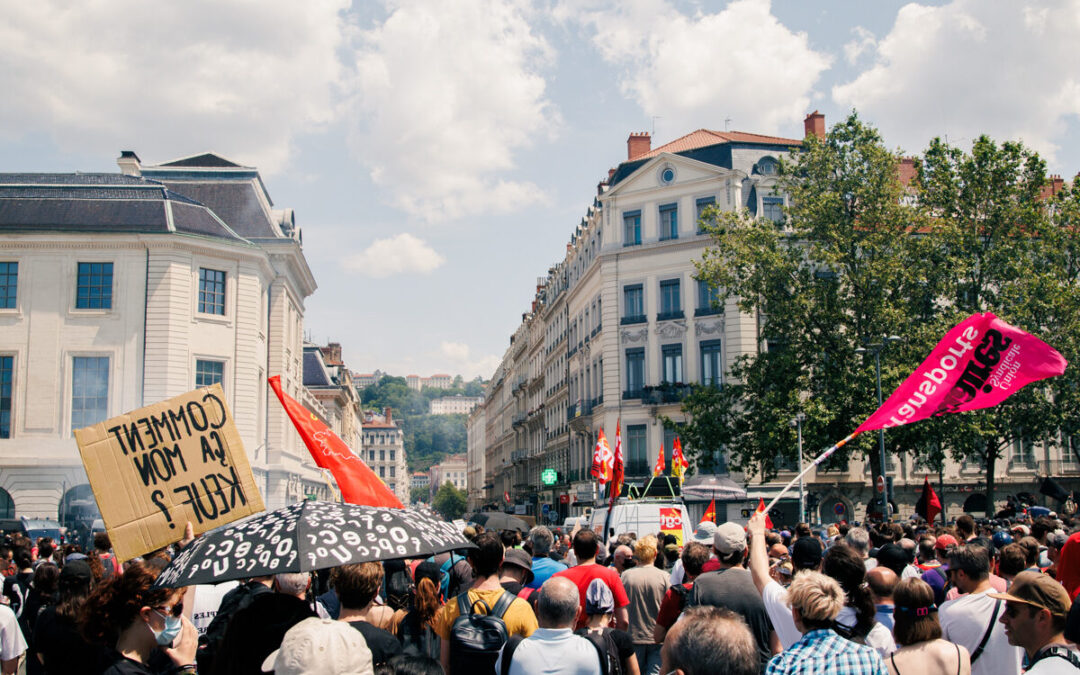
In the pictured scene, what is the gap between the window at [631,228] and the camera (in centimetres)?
4781

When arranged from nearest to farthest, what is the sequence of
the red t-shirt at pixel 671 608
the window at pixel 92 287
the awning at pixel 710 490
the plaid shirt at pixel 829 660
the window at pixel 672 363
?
the plaid shirt at pixel 829 660 < the red t-shirt at pixel 671 608 < the awning at pixel 710 490 < the window at pixel 92 287 < the window at pixel 672 363

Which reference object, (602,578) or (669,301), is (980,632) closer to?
(602,578)

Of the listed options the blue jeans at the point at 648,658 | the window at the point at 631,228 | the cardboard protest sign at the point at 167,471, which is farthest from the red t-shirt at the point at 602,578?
the window at the point at 631,228

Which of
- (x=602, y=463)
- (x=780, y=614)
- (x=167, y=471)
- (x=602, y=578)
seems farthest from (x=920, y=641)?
(x=602, y=463)

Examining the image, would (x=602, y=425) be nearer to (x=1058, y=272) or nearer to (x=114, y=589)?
(x=1058, y=272)

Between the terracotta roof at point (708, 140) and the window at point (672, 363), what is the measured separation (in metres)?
9.87

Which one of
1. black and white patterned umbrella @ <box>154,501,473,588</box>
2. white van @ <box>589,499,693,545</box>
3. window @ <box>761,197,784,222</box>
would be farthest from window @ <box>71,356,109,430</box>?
black and white patterned umbrella @ <box>154,501,473,588</box>

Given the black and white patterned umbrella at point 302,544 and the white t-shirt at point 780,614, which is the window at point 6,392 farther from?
the white t-shirt at point 780,614

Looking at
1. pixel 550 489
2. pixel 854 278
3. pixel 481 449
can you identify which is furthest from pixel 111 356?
pixel 481 449

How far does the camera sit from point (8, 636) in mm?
7426

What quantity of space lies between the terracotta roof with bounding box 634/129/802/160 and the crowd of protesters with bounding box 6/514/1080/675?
4046cm

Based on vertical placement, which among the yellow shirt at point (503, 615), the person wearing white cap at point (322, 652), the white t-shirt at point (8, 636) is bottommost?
the white t-shirt at point (8, 636)

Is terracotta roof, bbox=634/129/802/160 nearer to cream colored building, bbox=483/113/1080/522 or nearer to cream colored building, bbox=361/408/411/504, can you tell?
cream colored building, bbox=483/113/1080/522

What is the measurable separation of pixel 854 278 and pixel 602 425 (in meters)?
17.1
